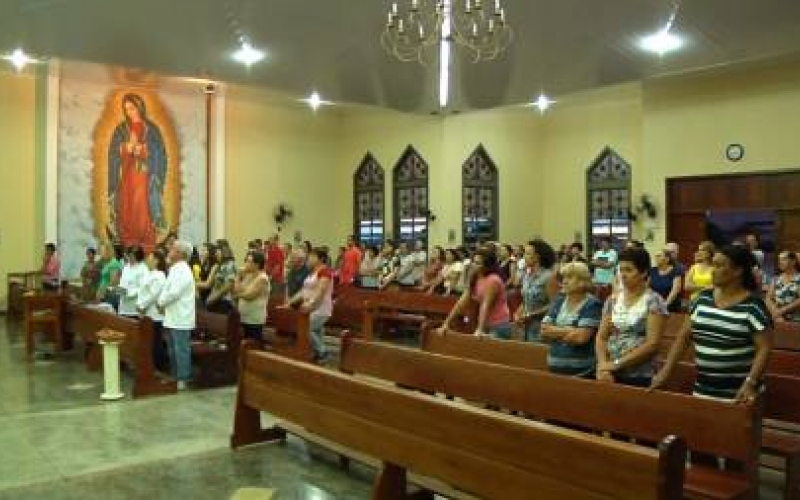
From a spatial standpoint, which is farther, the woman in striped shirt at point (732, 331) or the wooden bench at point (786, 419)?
the wooden bench at point (786, 419)

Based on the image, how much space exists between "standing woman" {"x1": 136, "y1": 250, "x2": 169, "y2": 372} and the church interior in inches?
5.2

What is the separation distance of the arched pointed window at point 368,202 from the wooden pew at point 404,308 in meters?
8.60

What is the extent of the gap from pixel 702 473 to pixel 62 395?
238 inches

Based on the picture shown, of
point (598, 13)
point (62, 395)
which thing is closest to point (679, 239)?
point (598, 13)

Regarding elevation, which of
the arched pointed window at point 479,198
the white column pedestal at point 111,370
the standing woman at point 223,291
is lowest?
the white column pedestal at point 111,370

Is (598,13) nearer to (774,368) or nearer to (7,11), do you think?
(774,368)

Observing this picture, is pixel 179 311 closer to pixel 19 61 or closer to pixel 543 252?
pixel 543 252

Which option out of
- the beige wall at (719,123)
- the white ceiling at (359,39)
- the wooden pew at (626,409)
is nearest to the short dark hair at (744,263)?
the wooden pew at (626,409)

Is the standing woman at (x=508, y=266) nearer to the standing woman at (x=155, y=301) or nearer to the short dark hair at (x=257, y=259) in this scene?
the short dark hair at (x=257, y=259)

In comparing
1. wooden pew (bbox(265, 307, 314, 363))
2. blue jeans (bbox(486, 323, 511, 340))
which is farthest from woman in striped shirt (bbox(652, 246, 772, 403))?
wooden pew (bbox(265, 307, 314, 363))

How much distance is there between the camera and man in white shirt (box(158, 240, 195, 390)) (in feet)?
24.9

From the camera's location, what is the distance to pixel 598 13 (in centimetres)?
957

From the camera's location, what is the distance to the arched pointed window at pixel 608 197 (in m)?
18.3

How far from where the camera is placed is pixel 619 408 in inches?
148
